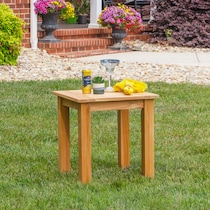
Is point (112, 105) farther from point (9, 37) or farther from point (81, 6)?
point (81, 6)

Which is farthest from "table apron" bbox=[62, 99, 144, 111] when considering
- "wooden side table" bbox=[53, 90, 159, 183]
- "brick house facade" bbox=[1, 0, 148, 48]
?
"brick house facade" bbox=[1, 0, 148, 48]

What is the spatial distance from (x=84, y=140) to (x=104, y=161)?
83 cm

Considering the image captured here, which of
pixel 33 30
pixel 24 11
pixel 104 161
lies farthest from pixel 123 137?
pixel 24 11

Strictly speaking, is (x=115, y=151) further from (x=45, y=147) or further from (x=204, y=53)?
(x=204, y=53)

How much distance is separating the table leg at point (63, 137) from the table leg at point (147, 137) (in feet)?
2.01

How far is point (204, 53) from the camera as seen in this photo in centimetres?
1387

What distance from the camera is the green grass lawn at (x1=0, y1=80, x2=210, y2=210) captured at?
15.3 ft

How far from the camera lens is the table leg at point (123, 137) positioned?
5.45 m

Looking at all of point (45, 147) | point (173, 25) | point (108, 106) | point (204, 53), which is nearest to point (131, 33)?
point (173, 25)

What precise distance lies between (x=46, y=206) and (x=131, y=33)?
10976 mm

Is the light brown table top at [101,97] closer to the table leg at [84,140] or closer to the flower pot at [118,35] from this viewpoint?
the table leg at [84,140]

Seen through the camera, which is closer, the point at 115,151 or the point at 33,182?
the point at 33,182

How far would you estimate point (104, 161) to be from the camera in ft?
18.8

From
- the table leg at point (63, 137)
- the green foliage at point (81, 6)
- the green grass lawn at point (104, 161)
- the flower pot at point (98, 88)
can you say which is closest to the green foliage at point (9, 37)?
the green grass lawn at point (104, 161)
